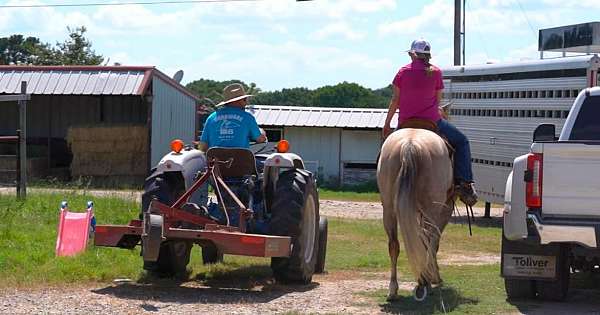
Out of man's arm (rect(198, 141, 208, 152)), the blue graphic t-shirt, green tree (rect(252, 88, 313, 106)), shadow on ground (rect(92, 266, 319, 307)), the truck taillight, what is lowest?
shadow on ground (rect(92, 266, 319, 307))

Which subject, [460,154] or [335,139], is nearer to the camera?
[460,154]

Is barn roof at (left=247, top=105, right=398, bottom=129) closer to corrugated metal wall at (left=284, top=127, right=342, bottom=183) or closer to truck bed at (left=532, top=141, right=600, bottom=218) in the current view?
corrugated metal wall at (left=284, top=127, right=342, bottom=183)

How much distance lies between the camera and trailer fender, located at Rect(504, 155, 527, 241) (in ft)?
30.8

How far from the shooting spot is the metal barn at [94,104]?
99.2 ft

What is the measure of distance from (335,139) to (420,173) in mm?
29756

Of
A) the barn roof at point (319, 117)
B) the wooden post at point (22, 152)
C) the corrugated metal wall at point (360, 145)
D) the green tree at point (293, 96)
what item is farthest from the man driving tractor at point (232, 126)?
the green tree at point (293, 96)

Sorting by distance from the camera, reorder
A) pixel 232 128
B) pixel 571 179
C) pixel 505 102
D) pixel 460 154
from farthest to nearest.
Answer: pixel 505 102, pixel 232 128, pixel 460 154, pixel 571 179

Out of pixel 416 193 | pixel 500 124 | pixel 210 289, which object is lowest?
pixel 210 289

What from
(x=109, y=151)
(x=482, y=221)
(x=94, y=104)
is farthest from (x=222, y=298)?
(x=94, y=104)

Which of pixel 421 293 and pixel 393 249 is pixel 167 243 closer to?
pixel 393 249

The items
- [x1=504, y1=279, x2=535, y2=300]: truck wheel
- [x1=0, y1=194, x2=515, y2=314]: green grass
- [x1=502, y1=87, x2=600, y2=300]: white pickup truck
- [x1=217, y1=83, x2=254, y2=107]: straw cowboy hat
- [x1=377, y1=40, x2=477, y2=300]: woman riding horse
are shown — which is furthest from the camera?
[x1=217, y1=83, x2=254, y2=107]: straw cowboy hat

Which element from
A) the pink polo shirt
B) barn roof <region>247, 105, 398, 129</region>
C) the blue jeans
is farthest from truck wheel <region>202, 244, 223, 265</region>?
barn roof <region>247, 105, 398, 129</region>

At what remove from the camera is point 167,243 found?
10.7 meters

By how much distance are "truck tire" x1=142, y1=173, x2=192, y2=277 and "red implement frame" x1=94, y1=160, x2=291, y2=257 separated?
29 cm
